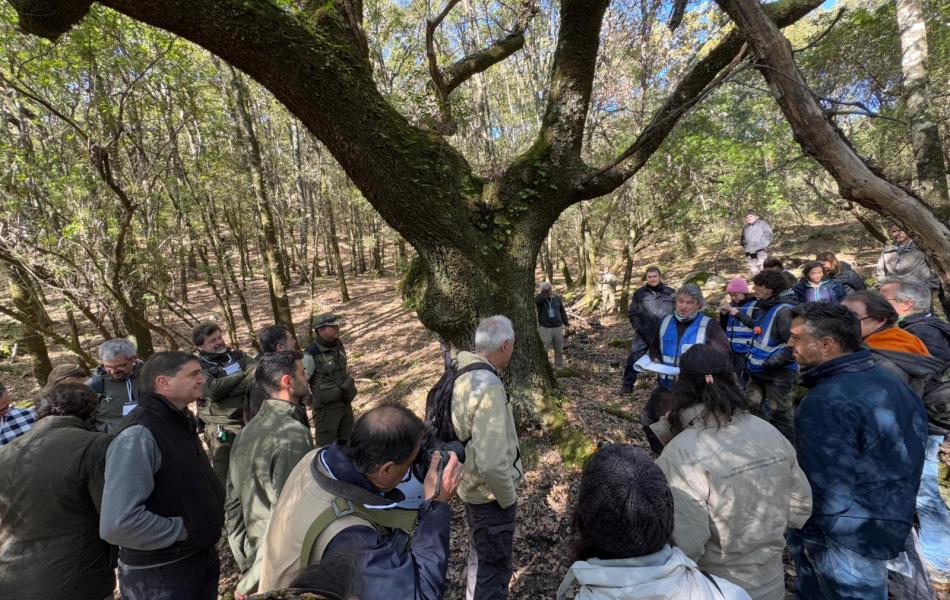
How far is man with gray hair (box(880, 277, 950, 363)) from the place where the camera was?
3125 mm

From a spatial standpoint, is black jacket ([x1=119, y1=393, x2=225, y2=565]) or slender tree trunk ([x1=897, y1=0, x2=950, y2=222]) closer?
black jacket ([x1=119, y1=393, x2=225, y2=565])

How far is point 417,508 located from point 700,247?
24.5 m

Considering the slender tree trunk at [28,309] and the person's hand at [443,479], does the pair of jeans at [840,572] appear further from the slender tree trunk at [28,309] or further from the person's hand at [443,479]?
the slender tree trunk at [28,309]

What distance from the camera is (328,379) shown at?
5.12 meters

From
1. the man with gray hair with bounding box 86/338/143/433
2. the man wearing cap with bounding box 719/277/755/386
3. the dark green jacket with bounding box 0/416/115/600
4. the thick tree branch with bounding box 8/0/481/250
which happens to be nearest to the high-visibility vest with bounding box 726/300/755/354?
the man wearing cap with bounding box 719/277/755/386

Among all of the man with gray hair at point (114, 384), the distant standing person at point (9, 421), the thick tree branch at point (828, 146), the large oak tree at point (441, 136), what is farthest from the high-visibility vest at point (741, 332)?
the distant standing person at point (9, 421)

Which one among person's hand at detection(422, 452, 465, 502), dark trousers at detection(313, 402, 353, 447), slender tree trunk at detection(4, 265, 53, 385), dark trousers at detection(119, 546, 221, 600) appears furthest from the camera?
slender tree trunk at detection(4, 265, 53, 385)

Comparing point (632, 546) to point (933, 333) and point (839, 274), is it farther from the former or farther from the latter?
point (839, 274)

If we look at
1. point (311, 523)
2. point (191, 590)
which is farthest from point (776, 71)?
point (191, 590)

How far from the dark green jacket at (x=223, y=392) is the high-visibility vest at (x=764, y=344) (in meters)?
5.40

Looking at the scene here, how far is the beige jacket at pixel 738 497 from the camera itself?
2029 mm

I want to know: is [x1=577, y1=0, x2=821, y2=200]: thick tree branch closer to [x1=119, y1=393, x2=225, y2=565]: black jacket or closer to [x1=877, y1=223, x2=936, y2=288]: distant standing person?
[x1=119, y1=393, x2=225, y2=565]: black jacket

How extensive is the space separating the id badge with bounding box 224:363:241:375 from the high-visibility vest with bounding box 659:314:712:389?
4.74 m

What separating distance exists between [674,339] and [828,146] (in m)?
2.79
